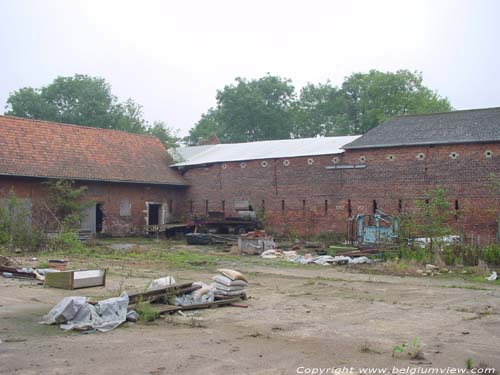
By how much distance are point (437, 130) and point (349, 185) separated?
476 cm

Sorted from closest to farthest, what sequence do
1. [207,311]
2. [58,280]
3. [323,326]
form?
[323,326] → [207,311] → [58,280]

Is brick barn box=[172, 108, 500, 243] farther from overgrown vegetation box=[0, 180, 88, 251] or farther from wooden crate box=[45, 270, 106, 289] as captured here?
wooden crate box=[45, 270, 106, 289]

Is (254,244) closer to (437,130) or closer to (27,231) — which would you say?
(27,231)

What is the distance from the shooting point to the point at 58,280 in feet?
42.7

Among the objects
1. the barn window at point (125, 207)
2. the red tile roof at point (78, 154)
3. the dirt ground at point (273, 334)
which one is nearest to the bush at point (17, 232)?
the red tile roof at point (78, 154)

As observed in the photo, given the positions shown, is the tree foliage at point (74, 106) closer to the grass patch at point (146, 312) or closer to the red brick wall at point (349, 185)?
the red brick wall at point (349, 185)

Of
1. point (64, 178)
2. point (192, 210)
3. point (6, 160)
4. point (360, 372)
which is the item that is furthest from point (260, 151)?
point (360, 372)

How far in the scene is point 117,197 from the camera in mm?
30188

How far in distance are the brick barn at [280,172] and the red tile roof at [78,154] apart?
0.07 m

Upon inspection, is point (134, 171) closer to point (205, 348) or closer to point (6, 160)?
point (6, 160)

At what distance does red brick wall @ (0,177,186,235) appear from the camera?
26047 mm

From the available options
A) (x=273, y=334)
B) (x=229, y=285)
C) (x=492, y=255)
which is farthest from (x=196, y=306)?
(x=492, y=255)

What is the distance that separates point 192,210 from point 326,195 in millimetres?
9079

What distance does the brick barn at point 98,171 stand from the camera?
1036 inches
